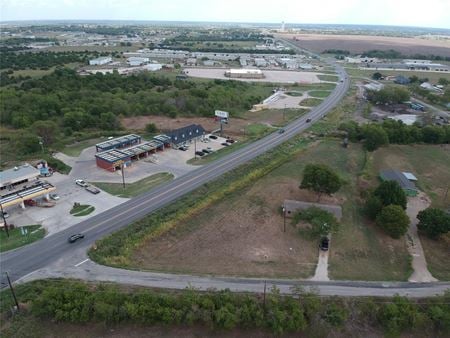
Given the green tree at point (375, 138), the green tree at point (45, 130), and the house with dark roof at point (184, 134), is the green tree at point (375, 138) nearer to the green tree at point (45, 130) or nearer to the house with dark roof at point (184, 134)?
the house with dark roof at point (184, 134)

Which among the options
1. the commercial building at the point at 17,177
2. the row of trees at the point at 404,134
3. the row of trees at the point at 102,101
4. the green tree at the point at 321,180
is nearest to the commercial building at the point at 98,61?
the row of trees at the point at 102,101

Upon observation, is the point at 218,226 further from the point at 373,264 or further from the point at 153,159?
the point at 153,159

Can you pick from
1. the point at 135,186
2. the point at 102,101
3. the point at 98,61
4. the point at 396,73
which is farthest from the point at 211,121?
the point at 396,73

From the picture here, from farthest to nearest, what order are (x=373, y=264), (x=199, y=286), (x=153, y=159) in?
(x=153, y=159)
(x=373, y=264)
(x=199, y=286)

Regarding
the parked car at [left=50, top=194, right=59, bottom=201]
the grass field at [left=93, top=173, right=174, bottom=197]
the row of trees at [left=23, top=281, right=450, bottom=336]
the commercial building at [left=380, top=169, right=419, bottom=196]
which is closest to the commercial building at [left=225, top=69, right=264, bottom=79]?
the commercial building at [left=380, top=169, right=419, bottom=196]

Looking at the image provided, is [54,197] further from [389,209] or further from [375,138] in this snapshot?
[375,138]

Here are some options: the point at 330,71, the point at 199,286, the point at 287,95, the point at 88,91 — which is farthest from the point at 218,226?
the point at 330,71

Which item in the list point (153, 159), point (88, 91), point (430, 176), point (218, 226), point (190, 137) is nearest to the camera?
point (218, 226)
